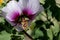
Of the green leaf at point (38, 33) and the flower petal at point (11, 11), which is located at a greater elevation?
the flower petal at point (11, 11)

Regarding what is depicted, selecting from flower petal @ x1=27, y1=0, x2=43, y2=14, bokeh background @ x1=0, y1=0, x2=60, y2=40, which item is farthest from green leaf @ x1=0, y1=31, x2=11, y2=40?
flower petal @ x1=27, y1=0, x2=43, y2=14

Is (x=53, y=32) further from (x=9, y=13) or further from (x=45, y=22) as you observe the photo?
(x=9, y=13)

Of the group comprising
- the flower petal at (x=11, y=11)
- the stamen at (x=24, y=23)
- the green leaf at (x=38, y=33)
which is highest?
the flower petal at (x=11, y=11)

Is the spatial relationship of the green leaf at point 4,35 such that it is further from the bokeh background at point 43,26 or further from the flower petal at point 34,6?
the flower petal at point 34,6

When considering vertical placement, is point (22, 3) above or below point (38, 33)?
above

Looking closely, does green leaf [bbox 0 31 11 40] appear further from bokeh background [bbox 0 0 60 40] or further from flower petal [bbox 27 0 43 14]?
flower petal [bbox 27 0 43 14]

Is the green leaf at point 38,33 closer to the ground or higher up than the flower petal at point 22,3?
closer to the ground

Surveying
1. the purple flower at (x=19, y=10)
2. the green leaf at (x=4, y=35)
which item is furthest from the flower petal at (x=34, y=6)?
the green leaf at (x=4, y=35)
